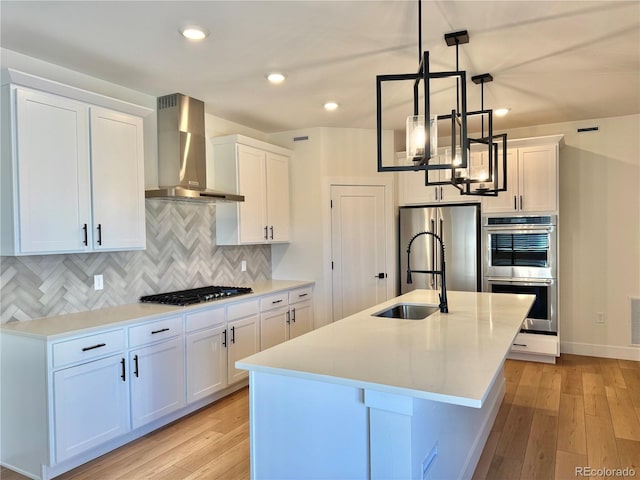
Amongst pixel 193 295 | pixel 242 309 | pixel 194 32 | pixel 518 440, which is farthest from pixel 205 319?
pixel 518 440

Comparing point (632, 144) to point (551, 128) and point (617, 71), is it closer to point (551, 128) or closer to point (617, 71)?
point (551, 128)

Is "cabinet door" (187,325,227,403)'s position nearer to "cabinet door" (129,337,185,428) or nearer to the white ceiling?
"cabinet door" (129,337,185,428)

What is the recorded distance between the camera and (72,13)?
2.29 meters

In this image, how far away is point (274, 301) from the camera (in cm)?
430

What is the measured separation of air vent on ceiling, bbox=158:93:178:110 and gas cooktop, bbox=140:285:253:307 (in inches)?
64.1

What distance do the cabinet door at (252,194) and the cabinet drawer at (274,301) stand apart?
0.61 meters

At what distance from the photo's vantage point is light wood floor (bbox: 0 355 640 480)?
2.61 m

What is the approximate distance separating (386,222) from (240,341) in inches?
90.1

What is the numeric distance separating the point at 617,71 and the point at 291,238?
345 centimetres

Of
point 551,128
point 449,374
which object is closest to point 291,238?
point 551,128

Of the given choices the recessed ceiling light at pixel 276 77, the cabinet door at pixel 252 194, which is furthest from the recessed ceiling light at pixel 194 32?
the cabinet door at pixel 252 194

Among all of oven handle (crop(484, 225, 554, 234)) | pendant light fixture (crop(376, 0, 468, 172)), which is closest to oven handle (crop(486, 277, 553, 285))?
oven handle (crop(484, 225, 554, 234))

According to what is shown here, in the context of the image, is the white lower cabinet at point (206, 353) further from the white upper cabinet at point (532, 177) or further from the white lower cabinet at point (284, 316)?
the white upper cabinet at point (532, 177)

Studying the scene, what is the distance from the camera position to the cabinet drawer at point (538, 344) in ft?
14.9
